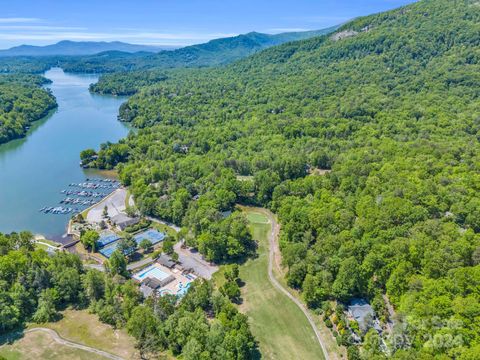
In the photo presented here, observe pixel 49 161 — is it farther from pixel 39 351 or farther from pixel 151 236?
pixel 39 351

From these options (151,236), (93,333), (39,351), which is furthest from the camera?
(151,236)

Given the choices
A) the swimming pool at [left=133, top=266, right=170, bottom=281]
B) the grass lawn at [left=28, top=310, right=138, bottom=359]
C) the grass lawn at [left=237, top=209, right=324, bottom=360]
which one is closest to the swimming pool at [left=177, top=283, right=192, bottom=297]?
the swimming pool at [left=133, top=266, right=170, bottom=281]

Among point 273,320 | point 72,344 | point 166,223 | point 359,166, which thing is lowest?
point 273,320

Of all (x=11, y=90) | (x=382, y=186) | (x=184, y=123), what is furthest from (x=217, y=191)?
(x=11, y=90)

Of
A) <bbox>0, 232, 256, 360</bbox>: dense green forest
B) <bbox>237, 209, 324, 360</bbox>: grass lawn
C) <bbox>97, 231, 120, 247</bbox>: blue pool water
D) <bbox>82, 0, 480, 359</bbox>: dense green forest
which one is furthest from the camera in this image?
<bbox>97, 231, 120, 247</bbox>: blue pool water

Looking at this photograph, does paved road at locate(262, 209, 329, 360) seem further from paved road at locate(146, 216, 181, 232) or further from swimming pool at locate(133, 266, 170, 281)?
paved road at locate(146, 216, 181, 232)

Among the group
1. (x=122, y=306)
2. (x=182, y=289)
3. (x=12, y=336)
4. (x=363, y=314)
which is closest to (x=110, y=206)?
(x=182, y=289)

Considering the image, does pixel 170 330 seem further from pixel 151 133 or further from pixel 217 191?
pixel 151 133
